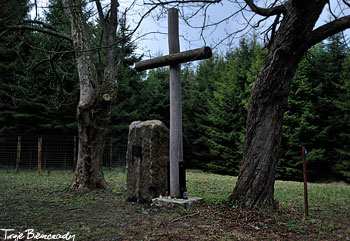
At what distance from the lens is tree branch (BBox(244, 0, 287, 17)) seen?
5062 millimetres

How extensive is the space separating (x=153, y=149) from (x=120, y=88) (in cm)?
1158

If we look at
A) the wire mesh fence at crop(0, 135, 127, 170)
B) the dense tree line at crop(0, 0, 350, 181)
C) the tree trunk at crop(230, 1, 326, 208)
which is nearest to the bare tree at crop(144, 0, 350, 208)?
the tree trunk at crop(230, 1, 326, 208)

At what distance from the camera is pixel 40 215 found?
4770 millimetres

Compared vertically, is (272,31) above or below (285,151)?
above

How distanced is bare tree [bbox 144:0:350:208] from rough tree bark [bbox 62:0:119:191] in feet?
11.6

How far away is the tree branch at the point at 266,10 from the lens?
5.06 meters

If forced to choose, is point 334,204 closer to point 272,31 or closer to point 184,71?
point 272,31

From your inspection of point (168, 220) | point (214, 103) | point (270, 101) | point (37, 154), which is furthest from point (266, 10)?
point (37, 154)

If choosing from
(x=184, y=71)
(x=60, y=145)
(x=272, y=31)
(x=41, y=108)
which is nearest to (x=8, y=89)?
(x=41, y=108)

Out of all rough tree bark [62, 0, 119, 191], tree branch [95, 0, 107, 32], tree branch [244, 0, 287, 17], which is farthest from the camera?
tree branch [95, 0, 107, 32]

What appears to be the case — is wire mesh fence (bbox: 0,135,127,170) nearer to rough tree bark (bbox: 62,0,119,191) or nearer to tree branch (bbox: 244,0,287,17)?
rough tree bark (bbox: 62,0,119,191)

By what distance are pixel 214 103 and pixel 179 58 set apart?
12.6 m

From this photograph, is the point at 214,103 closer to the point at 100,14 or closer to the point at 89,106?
the point at 100,14

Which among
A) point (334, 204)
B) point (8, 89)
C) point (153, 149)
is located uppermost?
point (8, 89)
